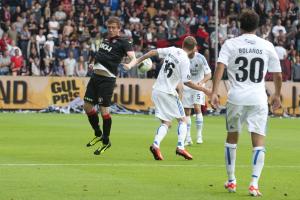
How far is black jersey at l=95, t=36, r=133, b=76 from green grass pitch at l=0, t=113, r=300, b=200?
1.76m

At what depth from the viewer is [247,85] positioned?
1155 cm

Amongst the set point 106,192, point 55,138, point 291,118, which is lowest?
point 291,118

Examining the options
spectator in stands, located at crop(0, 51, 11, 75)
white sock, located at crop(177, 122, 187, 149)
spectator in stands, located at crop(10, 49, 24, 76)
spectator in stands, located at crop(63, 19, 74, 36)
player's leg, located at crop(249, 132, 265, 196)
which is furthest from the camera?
spectator in stands, located at crop(63, 19, 74, 36)

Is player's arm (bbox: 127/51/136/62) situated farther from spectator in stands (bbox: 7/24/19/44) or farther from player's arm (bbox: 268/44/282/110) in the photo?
spectator in stands (bbox: 7/24/19/44)

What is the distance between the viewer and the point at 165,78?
53.9ft

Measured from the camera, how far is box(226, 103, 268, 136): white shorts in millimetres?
11453

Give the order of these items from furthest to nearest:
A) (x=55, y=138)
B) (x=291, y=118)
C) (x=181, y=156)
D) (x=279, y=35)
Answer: (x=279, y=35)
(x=291, y=118)
(x=55, y=138)
(x=181, y=156)

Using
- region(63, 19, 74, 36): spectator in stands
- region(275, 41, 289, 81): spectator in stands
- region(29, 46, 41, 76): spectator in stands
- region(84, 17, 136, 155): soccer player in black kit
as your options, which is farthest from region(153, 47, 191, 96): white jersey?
region(275, 41, 289, 81): spectator in stands

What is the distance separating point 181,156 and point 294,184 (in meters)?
4.58

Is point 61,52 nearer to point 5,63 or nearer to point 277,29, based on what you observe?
point 5,63

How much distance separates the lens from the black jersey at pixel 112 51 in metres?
17.2

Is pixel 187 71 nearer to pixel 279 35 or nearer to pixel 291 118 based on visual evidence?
pixel 291 118

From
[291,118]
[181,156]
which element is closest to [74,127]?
[181,156]

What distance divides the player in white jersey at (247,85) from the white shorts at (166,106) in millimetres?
4849
